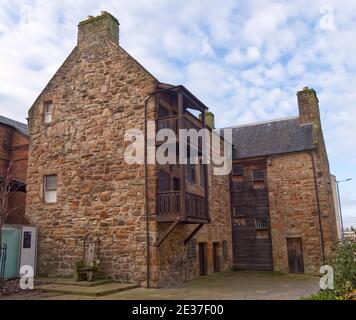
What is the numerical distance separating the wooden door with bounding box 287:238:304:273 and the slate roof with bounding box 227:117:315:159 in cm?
486

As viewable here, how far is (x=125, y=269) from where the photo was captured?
1278 cm

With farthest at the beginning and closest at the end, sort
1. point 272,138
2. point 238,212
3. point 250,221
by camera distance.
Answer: point 272,138 < point 238,212 < point 250,221

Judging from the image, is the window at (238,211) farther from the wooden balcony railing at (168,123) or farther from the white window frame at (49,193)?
the white window frame at (49,193)

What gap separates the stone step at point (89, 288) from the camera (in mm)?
10614

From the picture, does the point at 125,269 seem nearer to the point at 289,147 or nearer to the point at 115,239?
the point at 115,239

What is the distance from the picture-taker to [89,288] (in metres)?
11.2

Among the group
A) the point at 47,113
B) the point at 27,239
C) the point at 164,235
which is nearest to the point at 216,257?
the point at 164,235

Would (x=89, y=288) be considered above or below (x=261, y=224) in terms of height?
below

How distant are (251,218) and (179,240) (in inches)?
295

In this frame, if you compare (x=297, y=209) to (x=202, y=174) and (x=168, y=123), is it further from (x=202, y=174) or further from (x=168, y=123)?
(x=168, y=123)

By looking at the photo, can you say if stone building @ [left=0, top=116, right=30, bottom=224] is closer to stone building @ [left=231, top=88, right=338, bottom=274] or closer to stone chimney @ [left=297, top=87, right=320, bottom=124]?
stone building @ [left=231, top=88, right=338, bottom=274]

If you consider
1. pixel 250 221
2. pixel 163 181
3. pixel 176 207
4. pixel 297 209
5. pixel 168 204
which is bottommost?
pixel 250 221

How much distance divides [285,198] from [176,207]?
9283 mm
